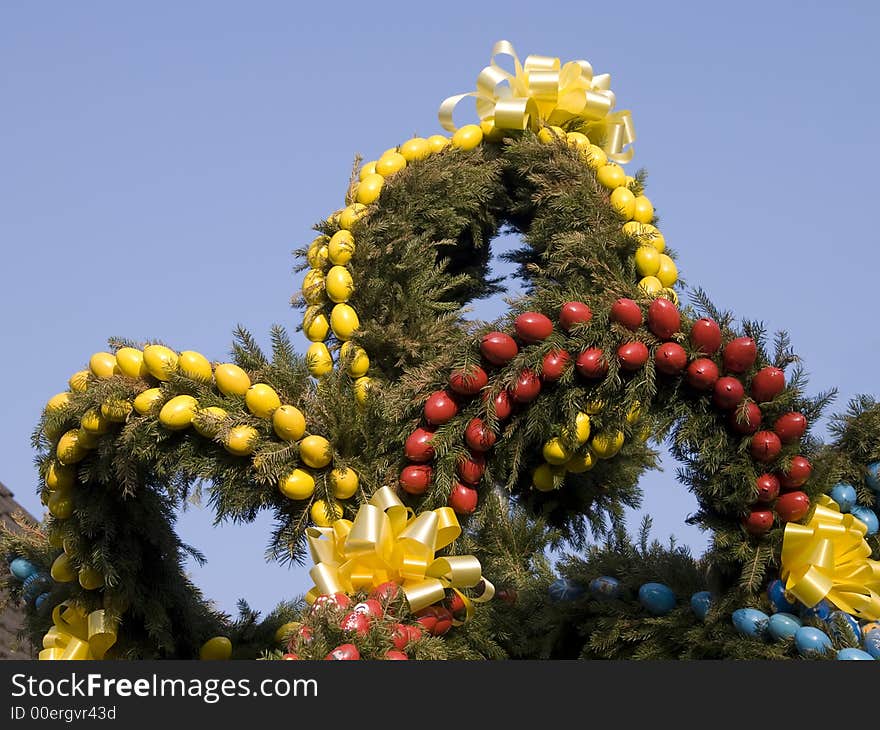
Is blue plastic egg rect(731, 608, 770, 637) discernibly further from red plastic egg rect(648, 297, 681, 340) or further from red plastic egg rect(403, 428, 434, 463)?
red plastic egg rect(403, 428, 434, 463)

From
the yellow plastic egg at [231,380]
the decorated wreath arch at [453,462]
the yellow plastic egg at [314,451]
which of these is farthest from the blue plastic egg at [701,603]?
the yellow plastic egg at [231,380]

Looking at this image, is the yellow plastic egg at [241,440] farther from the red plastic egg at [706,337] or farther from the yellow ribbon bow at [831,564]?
the yellow ribbon bow at [831,564]

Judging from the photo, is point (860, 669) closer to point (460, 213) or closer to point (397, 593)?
point (397, 593)

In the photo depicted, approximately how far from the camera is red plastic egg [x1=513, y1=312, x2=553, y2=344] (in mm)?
3838

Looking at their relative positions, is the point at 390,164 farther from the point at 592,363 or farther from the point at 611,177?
the point at 592,363

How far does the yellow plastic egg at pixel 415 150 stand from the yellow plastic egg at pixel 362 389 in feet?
3.49

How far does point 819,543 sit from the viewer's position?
12.1 ft

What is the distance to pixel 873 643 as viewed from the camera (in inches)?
142

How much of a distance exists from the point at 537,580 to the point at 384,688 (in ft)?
6.04

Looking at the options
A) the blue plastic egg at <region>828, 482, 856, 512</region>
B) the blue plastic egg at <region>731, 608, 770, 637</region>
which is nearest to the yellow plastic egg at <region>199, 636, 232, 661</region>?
the blue plastic egg at <region>731, 608, 770, 637</region>

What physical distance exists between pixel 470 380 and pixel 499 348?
0.42ft

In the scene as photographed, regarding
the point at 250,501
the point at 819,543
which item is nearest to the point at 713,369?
the point at 819,543

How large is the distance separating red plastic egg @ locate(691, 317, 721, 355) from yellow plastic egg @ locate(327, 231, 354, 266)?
143cm

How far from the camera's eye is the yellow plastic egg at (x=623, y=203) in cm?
478
